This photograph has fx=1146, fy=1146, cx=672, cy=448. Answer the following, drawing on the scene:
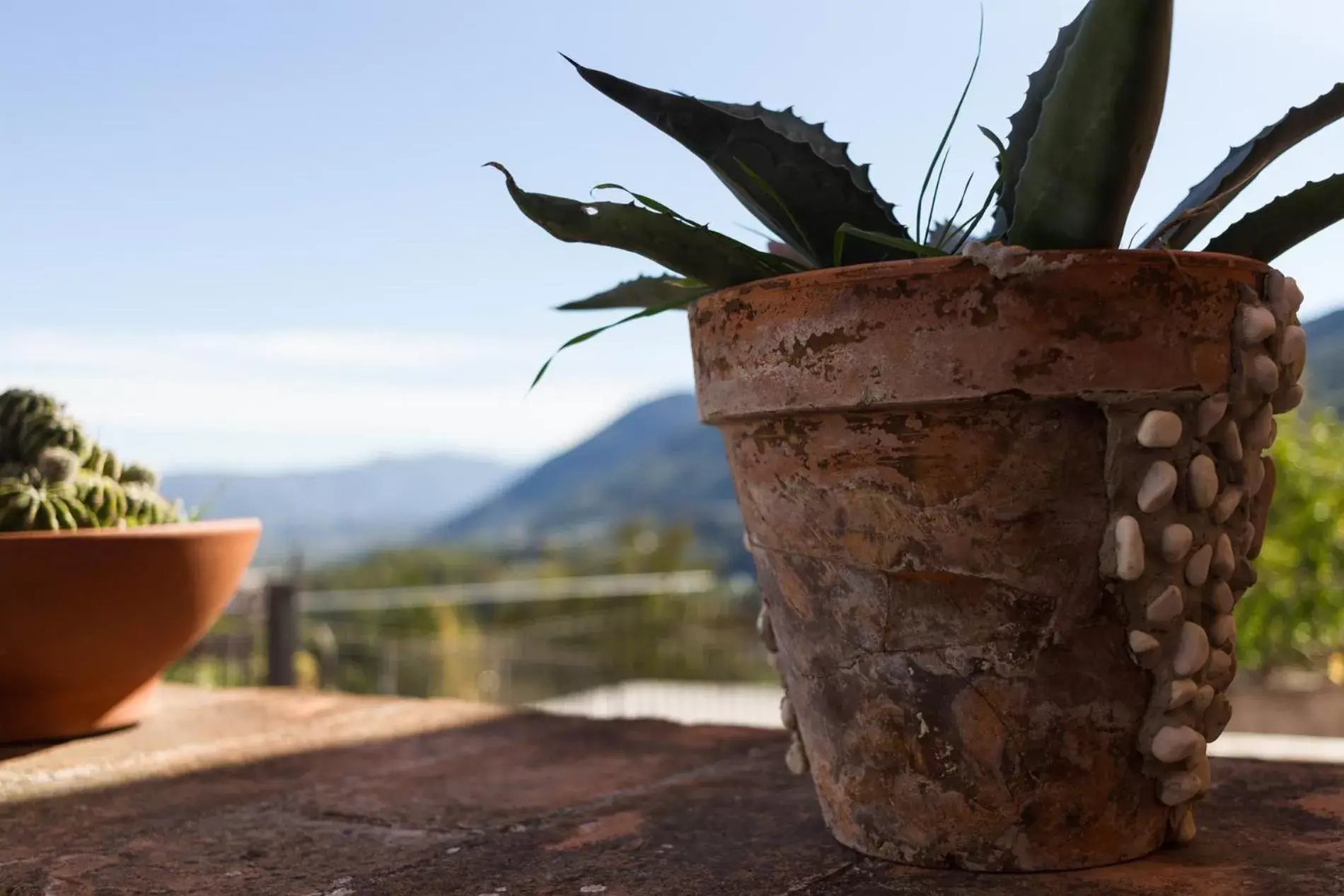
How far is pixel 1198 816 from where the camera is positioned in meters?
1.04

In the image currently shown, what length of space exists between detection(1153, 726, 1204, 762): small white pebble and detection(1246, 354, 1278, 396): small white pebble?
260 millimetres

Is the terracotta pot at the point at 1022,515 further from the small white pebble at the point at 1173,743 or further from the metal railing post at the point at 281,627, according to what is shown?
the metal railing post at the point at 281,627

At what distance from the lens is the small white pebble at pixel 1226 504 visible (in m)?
0.86

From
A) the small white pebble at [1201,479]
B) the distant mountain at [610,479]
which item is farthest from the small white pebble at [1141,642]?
the distant mountain at [610,479]

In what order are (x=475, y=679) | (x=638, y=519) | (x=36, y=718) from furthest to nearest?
(x=638, y=519) → (x=475, y=679) → (x=36, y=718)

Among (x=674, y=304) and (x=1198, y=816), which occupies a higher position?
(x=674, y=304)

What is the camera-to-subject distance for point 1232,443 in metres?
0.85

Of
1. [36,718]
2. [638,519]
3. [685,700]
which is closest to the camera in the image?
[36,718]

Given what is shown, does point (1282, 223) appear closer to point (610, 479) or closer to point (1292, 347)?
point (1292, 347)

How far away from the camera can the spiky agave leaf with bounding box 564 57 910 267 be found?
0.88 metres

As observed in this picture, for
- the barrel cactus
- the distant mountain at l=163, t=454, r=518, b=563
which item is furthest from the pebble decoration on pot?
the distant mountain at l=163, t=454, r=518, b=563

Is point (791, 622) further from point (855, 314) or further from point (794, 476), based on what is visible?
point (855, 314)

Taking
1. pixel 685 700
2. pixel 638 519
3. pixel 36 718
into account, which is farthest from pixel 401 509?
pixel 36 718

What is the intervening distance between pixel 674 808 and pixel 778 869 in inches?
9.6
